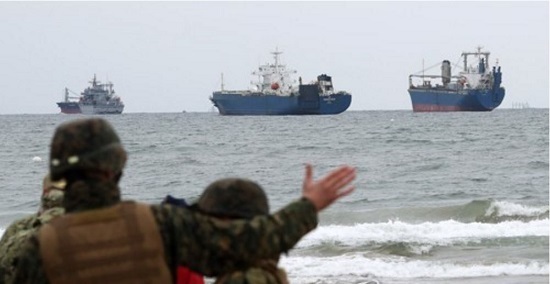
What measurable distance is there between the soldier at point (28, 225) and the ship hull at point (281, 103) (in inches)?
2908

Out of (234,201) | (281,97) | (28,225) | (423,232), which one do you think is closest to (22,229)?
(28,225)

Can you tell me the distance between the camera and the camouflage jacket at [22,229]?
3.03m

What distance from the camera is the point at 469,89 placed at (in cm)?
8031

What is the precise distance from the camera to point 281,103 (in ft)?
255

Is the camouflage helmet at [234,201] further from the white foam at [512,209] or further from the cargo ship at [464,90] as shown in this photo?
the cargo ship at [464,90]

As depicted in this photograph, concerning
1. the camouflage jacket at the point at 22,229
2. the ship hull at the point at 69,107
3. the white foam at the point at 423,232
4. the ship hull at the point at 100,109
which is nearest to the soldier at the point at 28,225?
the camouflage jacket at the point at 22,229

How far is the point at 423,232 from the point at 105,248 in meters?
11.7

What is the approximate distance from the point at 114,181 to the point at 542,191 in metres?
17.7

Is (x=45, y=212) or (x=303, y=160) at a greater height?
(x=45, y=212)

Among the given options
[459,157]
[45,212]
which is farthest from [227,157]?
[45,212]

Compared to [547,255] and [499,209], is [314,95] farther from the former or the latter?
[547,255]

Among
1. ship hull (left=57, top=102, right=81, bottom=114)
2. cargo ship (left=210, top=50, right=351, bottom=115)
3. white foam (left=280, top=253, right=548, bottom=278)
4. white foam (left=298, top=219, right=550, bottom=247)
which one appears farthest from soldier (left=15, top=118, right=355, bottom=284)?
ship hull (left=57, top=102, right=81, bottom=114)

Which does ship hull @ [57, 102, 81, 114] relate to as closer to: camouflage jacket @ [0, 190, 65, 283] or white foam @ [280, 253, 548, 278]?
white foam @ [280, 253, 548, 278]

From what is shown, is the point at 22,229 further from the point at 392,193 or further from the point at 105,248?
the point at 392,193
